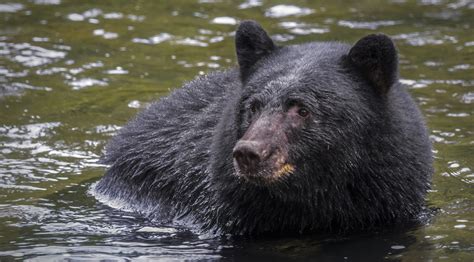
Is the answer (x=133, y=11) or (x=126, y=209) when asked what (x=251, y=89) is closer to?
(x=126, y=209)

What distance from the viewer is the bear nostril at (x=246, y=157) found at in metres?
7.96

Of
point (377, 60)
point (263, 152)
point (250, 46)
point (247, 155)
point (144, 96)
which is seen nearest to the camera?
point (247, 155)

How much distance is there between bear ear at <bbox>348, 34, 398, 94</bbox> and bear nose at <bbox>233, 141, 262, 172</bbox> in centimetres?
139

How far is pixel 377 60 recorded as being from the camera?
8.81 m

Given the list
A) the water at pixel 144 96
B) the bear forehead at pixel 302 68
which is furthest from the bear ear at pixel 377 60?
the water at pixel 144 96

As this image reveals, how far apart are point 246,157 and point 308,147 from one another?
0.69 metres

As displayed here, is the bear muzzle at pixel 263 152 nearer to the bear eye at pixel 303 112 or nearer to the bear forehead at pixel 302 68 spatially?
the bear eye at pixel 303 112

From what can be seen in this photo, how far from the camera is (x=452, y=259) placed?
845 cm

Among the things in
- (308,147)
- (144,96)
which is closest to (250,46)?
(308,147)

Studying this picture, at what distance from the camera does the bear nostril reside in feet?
26.1

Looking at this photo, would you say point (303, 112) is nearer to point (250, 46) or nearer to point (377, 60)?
point (377, 60)

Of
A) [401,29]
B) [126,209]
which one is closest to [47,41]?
[401,29]

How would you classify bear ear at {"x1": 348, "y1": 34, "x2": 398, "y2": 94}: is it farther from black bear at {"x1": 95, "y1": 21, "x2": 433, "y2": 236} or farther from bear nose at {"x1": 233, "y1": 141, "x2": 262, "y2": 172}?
bear nose at {"x1": 233, "y1": 141, "x2": 262, "y2": 172}

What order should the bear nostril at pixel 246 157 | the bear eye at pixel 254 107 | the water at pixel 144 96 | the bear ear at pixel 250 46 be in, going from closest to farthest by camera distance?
1. the bear nostril at pixel 246 157
2. the bear eye at pixel 254 107
3. the water at pixel 144 96
4. the bear ear at pixel 250 46
